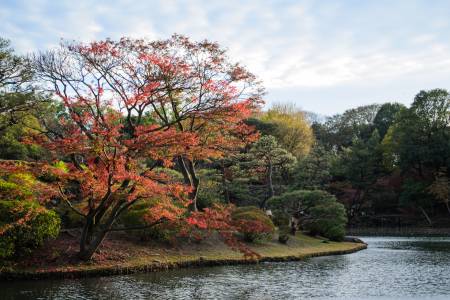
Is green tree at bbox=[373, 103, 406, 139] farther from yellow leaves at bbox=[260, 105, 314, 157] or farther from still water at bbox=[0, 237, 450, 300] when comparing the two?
still water at bbox=[0, 237, 450, 300]

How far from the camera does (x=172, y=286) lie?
45.6ft

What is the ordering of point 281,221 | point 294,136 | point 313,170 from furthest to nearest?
1. point 294,136
2. point 313,170
3. point 281,221

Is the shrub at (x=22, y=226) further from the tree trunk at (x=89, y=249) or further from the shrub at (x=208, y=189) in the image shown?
the shrub at (x=208, y=189)

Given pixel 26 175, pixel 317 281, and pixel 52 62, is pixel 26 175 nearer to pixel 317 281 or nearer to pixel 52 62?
pixel 52 62

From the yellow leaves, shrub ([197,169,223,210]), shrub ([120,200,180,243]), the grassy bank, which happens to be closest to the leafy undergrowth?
the grassy bank

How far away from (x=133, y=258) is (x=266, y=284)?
19.7ft

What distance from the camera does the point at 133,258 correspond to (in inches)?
701

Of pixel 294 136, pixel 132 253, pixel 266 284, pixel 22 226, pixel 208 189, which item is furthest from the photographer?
pixel 294 136

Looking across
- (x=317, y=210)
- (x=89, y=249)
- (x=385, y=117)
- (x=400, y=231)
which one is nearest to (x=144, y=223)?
(x=89, y=249)

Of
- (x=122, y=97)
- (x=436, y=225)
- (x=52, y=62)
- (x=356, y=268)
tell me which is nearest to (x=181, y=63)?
(x=122, y=97)

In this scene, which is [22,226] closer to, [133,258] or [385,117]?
[133,258]

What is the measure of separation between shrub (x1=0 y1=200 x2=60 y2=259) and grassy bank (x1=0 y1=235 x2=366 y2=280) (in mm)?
573

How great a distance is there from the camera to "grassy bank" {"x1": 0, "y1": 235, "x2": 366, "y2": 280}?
609 inches

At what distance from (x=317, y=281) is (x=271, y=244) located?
8783mm
